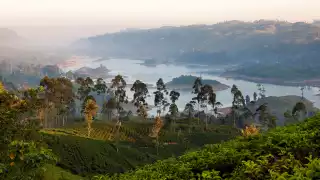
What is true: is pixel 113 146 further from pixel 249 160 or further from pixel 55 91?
pixel 249 160

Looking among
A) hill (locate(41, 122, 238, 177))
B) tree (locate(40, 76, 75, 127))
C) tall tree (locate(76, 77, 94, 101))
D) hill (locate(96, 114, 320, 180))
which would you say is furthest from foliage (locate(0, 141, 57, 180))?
tall tree (locate(76, 77, 94, 101))

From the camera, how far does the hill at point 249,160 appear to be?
9.25m

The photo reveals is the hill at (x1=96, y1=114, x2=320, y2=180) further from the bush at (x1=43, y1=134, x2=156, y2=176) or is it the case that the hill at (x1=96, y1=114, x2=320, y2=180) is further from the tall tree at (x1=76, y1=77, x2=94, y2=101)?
the tall tree at (x1=76, y1=77, x2=94, y2=101)

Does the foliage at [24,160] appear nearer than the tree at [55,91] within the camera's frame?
Yes

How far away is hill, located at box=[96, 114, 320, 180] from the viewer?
30.3 ft

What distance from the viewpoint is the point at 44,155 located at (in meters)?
11.6

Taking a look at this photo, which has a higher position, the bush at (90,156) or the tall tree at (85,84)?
the tall tree at (85,84)

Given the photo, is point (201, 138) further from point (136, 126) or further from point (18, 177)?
point (18, 177)

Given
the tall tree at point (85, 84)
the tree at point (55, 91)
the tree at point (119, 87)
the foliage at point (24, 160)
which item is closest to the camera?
the foliage at point (24, 160)

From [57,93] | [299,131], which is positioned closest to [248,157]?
[299,131]

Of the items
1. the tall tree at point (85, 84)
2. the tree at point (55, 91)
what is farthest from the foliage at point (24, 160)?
the tall tree at point (85, 84)

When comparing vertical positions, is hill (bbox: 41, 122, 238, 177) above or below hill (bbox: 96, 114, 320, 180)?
below

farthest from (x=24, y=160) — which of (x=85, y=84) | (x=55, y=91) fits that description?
(x=85, y=84)

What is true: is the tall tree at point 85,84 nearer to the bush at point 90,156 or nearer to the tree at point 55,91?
the tree at point 55,91
